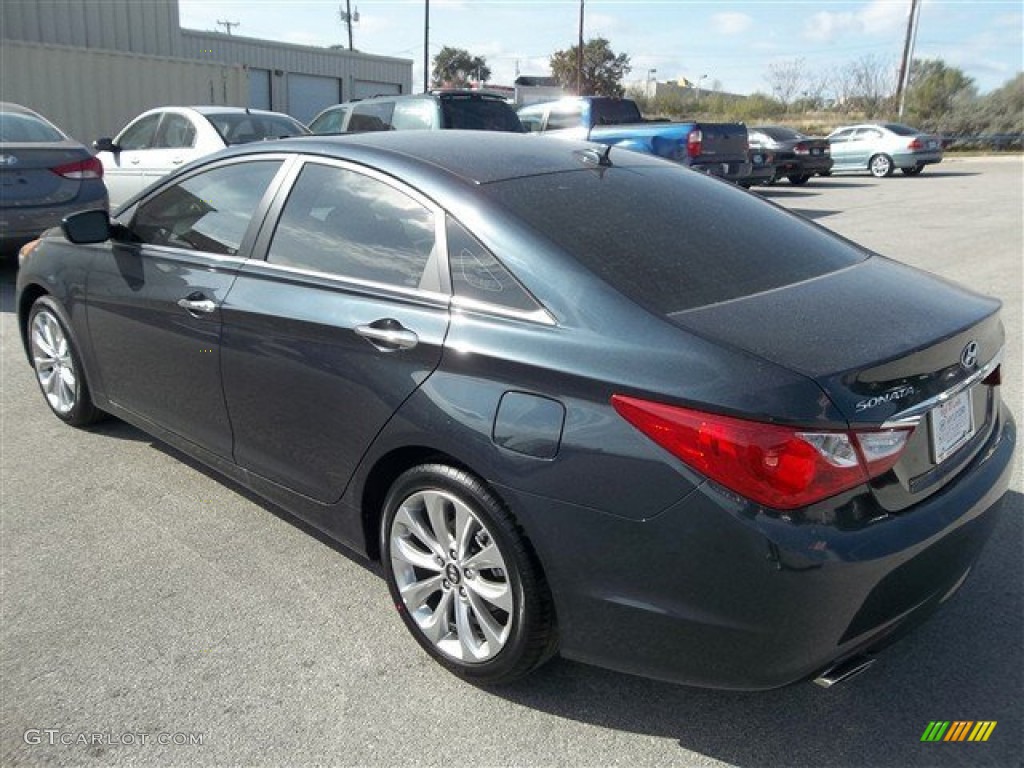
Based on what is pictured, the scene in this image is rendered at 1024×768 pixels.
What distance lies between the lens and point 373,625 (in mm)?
3033

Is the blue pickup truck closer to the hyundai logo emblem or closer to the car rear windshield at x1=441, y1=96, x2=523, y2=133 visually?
the car rear windshield at x1=441, y1=96, x2=523, y2=133

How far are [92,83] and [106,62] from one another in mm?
595

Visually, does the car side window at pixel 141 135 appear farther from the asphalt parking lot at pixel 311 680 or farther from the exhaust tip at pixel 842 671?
the exhaust tip at pixel 842 671

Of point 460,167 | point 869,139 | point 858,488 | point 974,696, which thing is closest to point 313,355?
point 460,167

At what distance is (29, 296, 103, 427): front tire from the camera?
4.56 m

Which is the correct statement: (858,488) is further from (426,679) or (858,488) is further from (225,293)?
(225,293)

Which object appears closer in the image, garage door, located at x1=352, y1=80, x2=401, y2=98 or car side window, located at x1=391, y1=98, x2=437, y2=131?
car side window, located at x1=391, y1=98, x2=437, y2=131

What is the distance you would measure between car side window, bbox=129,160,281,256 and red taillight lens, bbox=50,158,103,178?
4841 millimetres

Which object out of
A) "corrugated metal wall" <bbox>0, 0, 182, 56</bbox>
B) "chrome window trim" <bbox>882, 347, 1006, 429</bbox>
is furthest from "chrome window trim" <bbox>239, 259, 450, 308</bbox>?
"corrugated metal wall" <bbox>0, 0, 182, 56</bbox>

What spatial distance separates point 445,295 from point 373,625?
1.19 m

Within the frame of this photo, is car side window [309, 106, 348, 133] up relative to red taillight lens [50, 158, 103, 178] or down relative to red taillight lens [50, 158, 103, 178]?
up

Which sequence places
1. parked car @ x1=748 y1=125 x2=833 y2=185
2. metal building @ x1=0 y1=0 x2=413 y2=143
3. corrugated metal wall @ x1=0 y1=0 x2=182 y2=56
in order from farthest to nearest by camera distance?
parked car @ x1=748 y1=125 x2=833 y2=185
corrugated metal wall @ x1=0 y1=0 x2=182 y2=56
metal building @ x1=0 y1=0 x2=413 y2=143

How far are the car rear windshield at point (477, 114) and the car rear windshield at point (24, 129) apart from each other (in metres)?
4.26

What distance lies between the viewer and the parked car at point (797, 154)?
21.5 meters
